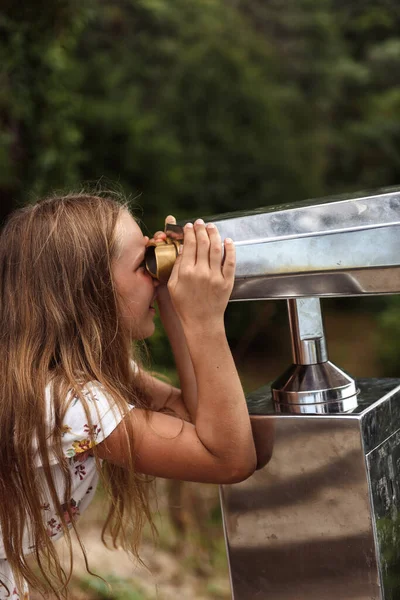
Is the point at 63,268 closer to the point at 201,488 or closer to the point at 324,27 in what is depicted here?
the point at 201,488

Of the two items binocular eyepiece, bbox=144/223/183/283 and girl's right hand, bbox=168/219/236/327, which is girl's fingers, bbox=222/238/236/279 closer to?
girl's right hand, bbox=168/219/236/327

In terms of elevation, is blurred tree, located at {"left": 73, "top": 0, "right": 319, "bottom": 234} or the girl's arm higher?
blurred tree, located at {"left": 73, "top": 0, "right": 319, "bottom": 234}

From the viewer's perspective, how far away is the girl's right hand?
1.08m

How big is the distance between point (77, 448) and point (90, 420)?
68 millimetres

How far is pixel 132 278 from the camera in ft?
4.32

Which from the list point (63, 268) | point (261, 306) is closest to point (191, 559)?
point (63, 268)

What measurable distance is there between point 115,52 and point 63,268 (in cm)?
630

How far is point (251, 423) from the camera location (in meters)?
1.12

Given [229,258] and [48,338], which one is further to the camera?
[48,338]

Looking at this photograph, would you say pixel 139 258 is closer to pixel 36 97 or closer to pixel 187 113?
pixel 36 97

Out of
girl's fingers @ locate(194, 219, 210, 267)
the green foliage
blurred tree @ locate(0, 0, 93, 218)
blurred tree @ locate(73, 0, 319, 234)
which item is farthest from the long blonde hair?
blurred tree @ locate(73, 0, 319, 234)

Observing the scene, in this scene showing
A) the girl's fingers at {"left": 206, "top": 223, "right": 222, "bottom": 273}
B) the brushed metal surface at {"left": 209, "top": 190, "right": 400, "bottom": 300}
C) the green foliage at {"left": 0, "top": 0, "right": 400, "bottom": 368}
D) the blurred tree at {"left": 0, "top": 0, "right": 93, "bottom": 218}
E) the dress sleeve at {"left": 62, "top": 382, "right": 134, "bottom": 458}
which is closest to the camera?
the brushed metal surface at {"left": 209, "top": 190, "right": 400, "bottom": 300}

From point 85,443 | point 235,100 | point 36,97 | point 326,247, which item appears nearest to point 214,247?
point 326,247

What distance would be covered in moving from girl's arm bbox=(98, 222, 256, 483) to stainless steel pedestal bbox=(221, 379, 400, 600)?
3 centimetres
